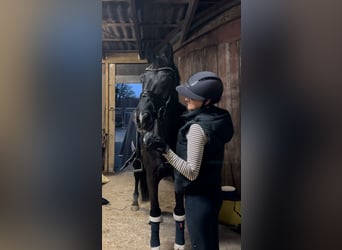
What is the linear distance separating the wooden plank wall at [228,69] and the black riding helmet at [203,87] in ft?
0.04

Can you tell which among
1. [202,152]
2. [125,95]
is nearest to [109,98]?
[125,95]

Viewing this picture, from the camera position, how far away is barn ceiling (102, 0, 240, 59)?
63 centimetres

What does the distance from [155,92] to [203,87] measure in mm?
112

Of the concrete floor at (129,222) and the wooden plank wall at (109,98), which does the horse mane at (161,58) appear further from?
the concrete floor at (129,222)

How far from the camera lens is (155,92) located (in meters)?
0.63

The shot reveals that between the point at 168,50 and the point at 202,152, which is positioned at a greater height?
the point at 168,50

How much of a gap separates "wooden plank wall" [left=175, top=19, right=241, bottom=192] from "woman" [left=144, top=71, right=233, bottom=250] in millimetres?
14

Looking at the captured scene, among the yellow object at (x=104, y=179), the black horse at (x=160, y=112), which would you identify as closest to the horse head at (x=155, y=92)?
the black horse at (x=160, y=112)

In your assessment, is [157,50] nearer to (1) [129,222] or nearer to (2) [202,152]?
(2) [202,152]
